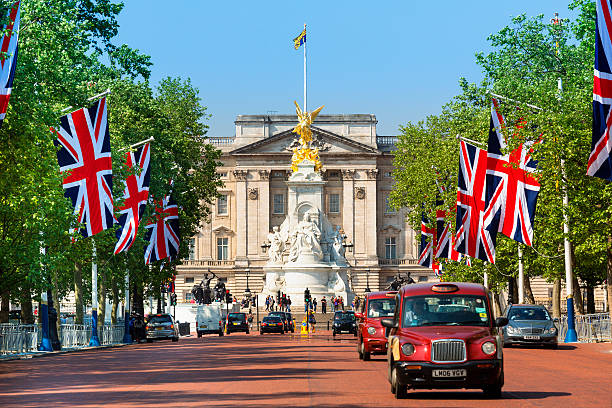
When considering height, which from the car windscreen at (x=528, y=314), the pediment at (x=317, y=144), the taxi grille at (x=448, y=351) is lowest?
the taxi grille at (x=448, y=351)

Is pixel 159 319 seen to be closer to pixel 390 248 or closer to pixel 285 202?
pixel 285 202

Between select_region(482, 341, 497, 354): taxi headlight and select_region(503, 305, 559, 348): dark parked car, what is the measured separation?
993 inches

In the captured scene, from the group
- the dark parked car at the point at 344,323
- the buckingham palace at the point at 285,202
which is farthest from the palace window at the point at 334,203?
the dark parked car at the point at 344,323

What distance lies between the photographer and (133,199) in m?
50.3

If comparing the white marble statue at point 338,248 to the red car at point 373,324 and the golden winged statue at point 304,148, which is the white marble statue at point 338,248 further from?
the red car at point 373,324

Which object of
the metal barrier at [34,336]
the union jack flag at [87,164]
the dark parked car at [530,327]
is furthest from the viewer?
the dark parked car at [530,327]

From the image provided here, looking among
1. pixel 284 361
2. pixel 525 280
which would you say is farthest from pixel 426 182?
pixel 284 361

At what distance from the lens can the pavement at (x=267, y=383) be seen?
19438 millimetres

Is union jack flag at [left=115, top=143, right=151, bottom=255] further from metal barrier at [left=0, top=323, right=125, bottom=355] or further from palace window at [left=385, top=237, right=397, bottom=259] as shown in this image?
palace window at [left=385, top=237, right=397, bottom=259]

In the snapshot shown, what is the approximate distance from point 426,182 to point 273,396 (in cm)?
5945

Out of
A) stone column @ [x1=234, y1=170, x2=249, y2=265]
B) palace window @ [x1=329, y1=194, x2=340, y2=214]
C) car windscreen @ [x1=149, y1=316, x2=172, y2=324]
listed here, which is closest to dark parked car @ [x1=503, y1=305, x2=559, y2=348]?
car windscreen @ [x1=149, y1=316, x2=172, y2=324]

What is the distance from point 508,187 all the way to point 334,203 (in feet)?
323

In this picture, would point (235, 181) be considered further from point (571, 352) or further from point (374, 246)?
point (571, 352)

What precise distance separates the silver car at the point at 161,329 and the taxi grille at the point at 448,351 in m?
45.0
